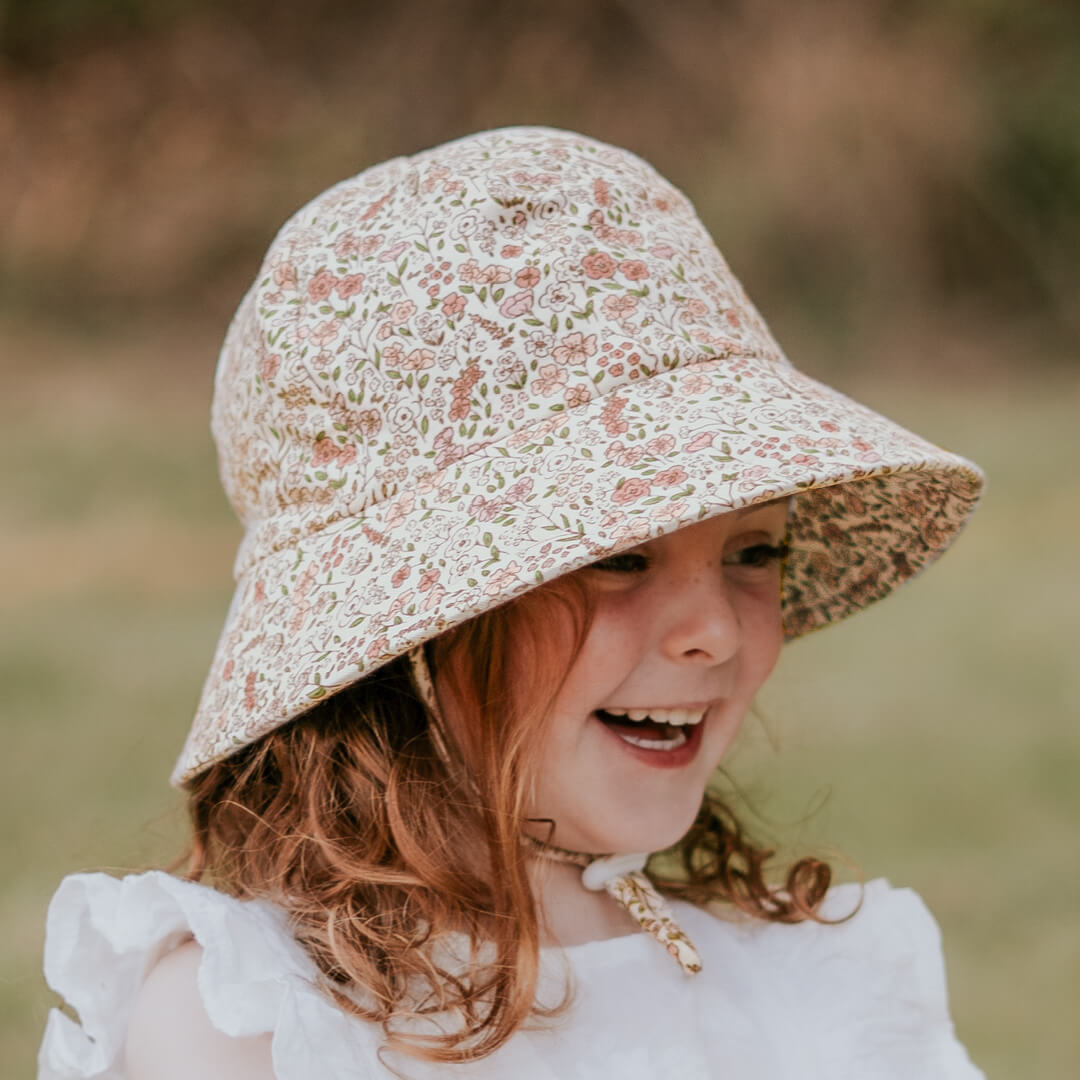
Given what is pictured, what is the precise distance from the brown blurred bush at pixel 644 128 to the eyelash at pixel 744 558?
14.8 ft

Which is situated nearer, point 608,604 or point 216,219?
point 608,604

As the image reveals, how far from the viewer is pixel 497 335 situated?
39.0 inches

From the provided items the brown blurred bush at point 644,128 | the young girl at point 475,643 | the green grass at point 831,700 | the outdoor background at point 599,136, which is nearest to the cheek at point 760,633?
the young girl at point 475,643

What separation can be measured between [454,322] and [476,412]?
0.22ft

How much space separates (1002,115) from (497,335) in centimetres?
556

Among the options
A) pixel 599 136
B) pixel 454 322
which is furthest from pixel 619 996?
pixel 599 136

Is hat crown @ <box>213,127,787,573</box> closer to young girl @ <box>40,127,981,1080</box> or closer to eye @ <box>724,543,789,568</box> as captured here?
young girl @ <box>40,127,981,1080</box>

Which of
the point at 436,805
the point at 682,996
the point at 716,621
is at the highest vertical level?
the point at 716,621

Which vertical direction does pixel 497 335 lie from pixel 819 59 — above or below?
below

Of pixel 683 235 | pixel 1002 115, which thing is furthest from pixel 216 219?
pixel 683 235

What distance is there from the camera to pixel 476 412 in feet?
3.25

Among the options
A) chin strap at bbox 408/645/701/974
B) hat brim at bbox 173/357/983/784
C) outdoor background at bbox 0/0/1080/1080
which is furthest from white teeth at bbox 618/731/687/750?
outdoor background at bbox 0/0/1080/1080

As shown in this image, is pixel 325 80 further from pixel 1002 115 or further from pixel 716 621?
pixel 716 621

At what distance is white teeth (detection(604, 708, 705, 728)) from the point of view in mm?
1068
